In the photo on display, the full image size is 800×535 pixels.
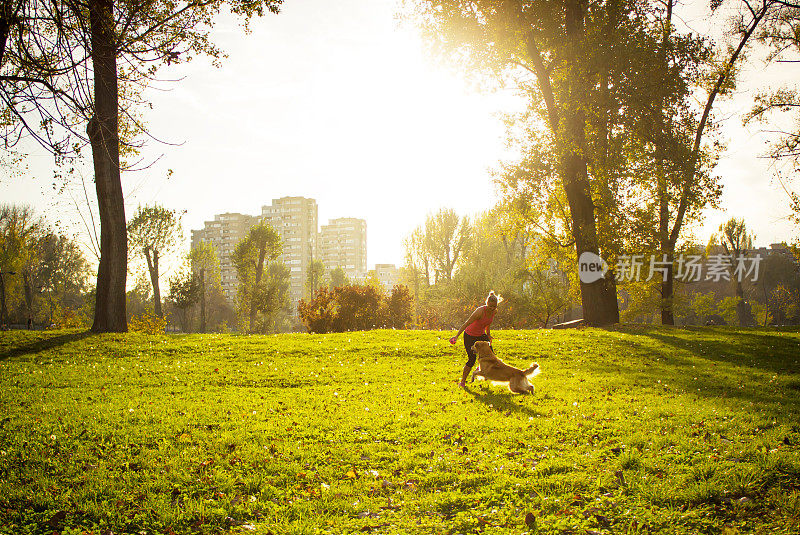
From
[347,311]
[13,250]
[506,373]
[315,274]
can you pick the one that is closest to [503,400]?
[506,373]

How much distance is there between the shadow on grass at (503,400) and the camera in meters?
9.27

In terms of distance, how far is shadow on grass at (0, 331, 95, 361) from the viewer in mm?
15845

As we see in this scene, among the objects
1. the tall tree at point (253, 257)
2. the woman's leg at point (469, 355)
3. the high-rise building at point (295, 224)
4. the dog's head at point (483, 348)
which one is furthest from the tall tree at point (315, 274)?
the dog's head at point (483, 348)

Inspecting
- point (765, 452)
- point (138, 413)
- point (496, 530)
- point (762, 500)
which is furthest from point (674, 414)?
point (138, 413)

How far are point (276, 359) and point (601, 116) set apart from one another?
59.3ft

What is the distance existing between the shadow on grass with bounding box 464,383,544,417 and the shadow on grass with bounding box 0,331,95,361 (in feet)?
50.3

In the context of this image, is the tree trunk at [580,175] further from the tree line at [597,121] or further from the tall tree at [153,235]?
the tall tree at [153,235]

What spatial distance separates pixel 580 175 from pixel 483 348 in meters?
15.3

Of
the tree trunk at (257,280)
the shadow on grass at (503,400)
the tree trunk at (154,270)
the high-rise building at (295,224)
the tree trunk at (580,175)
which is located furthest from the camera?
the high-rise building at (295,224)

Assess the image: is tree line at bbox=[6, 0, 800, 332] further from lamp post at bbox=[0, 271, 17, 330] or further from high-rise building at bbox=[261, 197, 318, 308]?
high-rise building at bbox=[261, 197, 318, 308]

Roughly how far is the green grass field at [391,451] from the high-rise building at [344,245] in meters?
167

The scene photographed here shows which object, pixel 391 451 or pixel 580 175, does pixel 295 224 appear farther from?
pixel 391 451

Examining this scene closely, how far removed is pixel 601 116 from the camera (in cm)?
2161

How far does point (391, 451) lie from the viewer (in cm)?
695
